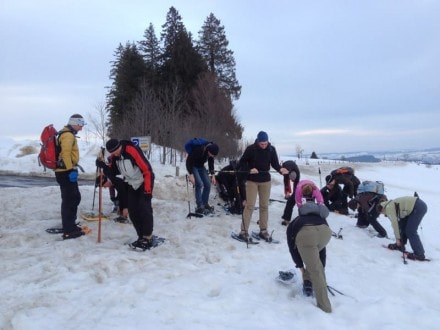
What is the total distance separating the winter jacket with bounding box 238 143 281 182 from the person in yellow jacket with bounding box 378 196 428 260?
2.84m

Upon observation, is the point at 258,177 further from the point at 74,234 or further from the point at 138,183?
the point at 74,234

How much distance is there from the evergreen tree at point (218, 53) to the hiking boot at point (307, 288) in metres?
34.3

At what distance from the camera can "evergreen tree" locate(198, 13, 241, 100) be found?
38.7 meters

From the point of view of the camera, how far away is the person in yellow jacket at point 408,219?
7.69m

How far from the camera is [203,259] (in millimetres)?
6441

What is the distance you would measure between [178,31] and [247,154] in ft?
102

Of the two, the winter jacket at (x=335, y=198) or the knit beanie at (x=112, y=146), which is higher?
the knit beanie at (x=112, y=146)

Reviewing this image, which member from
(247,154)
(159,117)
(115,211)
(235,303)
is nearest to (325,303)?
(235,303)

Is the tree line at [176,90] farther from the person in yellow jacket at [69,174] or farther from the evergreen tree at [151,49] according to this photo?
the person in yellow jacket at [69,174]

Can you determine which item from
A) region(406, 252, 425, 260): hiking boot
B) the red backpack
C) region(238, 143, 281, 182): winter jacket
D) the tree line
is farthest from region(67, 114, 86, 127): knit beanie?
the tree line

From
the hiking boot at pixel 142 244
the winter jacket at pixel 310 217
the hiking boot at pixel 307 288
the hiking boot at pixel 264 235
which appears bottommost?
the hiking boot at pixel 307 288

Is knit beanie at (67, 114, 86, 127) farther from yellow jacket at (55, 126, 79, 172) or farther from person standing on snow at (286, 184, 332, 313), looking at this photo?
person standing on snow at (286, 184, 332, 313)

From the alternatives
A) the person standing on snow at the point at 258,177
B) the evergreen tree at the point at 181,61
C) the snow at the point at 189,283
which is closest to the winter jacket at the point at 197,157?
the snow at the point at 189,283

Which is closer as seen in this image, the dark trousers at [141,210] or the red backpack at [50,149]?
the dark trousers at [141,210]
